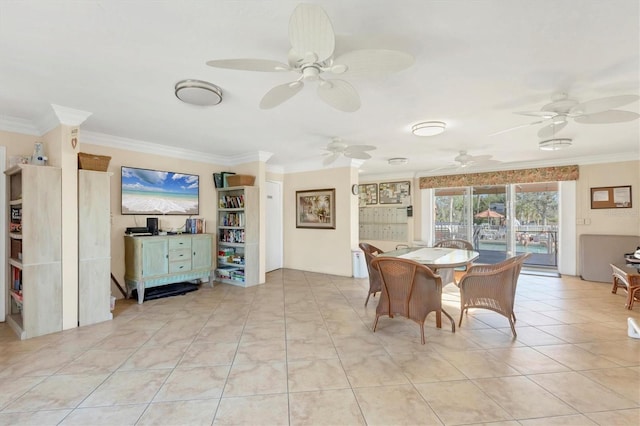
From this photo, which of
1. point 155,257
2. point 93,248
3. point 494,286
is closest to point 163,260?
point 155,257

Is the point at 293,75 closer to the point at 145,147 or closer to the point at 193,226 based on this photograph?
the point at 145,147

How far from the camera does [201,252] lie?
4652 millimetres

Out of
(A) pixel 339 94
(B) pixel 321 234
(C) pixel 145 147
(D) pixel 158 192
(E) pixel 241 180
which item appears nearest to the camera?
(A) pixel 339 94

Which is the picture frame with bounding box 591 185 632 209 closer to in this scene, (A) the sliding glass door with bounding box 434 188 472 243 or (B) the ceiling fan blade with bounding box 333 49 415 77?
(A) the sliding glass door with bounding box 434 188 472 243

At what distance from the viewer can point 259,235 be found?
5.06 m

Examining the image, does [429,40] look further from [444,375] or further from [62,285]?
[62,285]

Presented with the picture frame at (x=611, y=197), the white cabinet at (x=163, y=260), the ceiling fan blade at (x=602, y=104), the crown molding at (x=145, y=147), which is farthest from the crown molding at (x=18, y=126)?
the picture frame at (x=611, y=197)

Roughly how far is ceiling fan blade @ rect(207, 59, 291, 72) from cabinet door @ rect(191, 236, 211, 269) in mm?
3498

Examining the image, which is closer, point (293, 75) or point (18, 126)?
point (293, 75)

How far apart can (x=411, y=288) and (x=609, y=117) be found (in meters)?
2.27

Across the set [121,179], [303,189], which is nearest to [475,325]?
[303,189]

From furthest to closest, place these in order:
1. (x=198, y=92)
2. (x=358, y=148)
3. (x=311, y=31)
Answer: (x=358, y=148), (x=198, y=92), (x=311, y=31)

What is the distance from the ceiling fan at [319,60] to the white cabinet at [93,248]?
2601 mm

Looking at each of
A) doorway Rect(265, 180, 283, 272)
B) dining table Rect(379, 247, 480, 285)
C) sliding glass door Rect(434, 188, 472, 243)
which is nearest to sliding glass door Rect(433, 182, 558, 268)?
sliding glass door Rect(434, 188, 472, 243)
